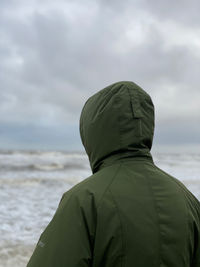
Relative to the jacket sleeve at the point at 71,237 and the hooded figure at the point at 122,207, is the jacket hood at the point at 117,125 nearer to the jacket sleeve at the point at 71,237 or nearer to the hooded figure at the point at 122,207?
the hooded figure at the point at 122,207

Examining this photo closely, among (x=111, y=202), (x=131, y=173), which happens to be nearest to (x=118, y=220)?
(x=111, y=202)

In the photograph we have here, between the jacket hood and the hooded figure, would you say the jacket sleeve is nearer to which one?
the hooded figure

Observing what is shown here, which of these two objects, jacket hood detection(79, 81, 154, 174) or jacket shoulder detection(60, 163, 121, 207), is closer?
jacket shoulder detection(60, 163, 121, 207)

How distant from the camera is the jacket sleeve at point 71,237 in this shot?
4.02 feet

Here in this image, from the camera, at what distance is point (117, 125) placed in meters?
1.43

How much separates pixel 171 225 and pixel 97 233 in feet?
1.05

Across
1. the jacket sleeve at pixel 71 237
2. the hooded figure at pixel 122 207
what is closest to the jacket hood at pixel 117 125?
the hooded figure at pixel 122 207

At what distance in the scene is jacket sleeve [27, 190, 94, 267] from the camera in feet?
4.02

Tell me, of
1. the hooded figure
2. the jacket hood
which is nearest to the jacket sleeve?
the hooded figure

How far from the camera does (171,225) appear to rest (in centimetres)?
133

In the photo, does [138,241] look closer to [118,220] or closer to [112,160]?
[118,220]

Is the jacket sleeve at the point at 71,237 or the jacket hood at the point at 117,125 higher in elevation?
the jacket hood at the point at 117,125

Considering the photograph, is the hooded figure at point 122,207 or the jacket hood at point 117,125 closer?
the hooded figure at point 122,207

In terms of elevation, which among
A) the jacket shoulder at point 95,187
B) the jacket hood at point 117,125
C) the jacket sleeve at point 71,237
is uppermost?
the jacket hood at point 117,125
